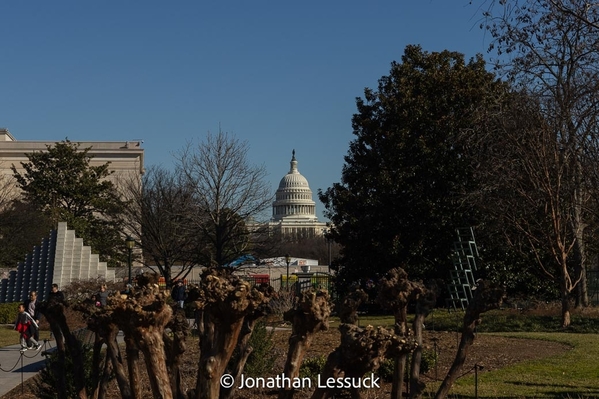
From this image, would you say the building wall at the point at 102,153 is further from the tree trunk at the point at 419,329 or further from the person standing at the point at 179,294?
the tree trunk at the point at 419,329

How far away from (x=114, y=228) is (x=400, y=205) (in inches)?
919

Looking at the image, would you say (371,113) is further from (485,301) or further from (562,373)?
(485,301)

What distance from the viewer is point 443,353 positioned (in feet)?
44.6

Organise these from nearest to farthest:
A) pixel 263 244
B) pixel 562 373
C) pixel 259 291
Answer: pixel 259 291, pixel 562 373, pixel 263 244

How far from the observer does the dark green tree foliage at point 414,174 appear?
29656 mm

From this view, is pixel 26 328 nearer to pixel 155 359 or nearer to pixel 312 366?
pixel 312 366

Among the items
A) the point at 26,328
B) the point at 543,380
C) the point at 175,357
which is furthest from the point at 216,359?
the point at 26,328

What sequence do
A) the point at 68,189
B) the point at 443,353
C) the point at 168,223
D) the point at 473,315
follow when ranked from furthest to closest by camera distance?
the point at 68,189
the point at 168,223
the point at 443,353
the point at 473,315

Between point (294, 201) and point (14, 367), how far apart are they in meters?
129

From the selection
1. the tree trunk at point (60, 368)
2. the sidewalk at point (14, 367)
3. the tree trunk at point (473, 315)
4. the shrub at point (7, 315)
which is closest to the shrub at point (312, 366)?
the sidewalk at point (14, 367)

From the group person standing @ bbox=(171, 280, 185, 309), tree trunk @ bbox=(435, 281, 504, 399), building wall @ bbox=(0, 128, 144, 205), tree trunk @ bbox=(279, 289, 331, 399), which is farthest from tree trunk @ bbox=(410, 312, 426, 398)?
building wall @ bbox=(0, 128, 144, 205)

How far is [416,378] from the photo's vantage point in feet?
15.1

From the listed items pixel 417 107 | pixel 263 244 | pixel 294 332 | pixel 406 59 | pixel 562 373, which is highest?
pixel 406 59

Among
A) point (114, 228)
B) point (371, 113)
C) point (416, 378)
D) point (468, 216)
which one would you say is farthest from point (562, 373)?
point (114, 228)
